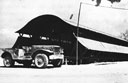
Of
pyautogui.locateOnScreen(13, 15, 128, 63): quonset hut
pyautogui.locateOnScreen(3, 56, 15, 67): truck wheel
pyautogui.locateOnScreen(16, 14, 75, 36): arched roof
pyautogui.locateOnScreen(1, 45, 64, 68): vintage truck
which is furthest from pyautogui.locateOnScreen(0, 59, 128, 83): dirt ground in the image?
pyautogui.locateOnScreen(16, 14, 75, 36): arched roof

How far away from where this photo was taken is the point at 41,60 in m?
17.6

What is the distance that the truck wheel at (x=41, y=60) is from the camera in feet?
57.1

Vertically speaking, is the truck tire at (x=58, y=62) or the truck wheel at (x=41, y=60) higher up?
the truck wheel at (x=41, y=60)

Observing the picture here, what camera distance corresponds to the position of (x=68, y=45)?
28609 millimetres

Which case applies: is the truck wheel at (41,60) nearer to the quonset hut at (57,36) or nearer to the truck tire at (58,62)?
the truck tire at (58,62)

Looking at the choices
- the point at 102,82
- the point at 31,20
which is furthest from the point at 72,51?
the point at 102,82

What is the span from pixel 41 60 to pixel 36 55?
1.64 feet

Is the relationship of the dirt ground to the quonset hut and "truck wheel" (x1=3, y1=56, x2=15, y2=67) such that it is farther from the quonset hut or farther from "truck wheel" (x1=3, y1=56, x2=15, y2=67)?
the quonset hut

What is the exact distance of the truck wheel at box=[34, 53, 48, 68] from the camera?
1741 centimetres

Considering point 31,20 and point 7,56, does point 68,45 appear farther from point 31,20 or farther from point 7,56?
point 7,56

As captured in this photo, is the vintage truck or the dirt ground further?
the vintage truck

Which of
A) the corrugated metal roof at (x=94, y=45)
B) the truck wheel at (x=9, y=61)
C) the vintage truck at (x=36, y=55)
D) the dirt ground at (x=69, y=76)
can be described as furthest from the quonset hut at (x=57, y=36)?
the dirt ground at (x=69, y=76)

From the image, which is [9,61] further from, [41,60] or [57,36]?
[57,36]

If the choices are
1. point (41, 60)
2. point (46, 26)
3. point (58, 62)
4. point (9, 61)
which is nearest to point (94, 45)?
point (46, 26)
